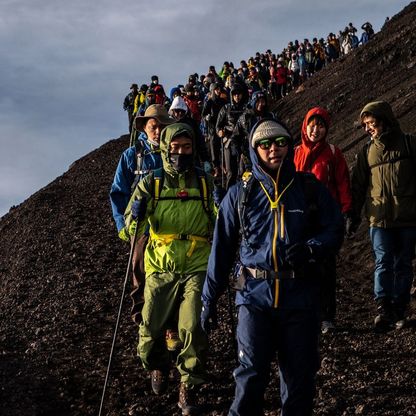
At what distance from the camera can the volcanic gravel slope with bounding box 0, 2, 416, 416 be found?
618 cm

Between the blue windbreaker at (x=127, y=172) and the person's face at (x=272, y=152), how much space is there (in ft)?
8.77

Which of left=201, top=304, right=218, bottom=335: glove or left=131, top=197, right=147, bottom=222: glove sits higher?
left=131, top=197, right=147, bottom=222: glove

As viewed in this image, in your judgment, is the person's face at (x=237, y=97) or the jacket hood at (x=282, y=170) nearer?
the jacket hood at (x=282, y=170)

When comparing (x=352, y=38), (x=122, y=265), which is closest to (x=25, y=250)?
(x=122, y=265)

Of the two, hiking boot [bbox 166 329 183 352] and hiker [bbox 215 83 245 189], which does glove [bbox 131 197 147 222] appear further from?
hiker [bbox 215 83 245 189]

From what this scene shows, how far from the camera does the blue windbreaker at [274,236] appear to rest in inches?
175

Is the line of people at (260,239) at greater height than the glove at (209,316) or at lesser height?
greater

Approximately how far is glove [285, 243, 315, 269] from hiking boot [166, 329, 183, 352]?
269cm

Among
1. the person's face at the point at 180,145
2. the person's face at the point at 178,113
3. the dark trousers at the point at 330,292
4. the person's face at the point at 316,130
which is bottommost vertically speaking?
the dark trousers at the point at 330,292

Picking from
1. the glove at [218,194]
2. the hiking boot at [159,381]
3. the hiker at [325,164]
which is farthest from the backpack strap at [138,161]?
the hiking boot at [159,381]

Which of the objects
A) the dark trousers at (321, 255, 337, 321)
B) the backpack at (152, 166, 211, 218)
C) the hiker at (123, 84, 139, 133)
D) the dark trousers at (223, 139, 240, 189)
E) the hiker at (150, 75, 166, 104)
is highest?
the hiker at (123, 84, 139, 133)

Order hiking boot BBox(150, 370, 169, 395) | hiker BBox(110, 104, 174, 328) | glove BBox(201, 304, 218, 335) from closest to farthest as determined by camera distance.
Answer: glove BBox(201, 304, 218, 335) → hiking boot BBox(150, 370, 169, 395) → hiker BBox(110, 104, 174, 328)

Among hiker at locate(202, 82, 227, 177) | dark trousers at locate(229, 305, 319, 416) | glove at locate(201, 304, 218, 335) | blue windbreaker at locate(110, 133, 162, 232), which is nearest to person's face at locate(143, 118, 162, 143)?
blue windbreaker at locate(110, 133, 162, 232)

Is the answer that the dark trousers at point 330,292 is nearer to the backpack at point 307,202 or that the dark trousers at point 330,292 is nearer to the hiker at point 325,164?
the hiker at point 325,164
